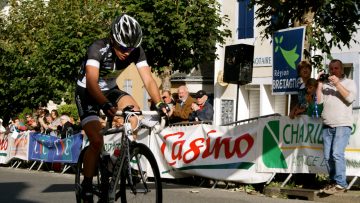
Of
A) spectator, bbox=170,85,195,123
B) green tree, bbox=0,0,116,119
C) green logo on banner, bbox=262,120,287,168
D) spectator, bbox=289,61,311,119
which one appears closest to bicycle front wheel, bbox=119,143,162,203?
spectator, bbox=289,61,311,119

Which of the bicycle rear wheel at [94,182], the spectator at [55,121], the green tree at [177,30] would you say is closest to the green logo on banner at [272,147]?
the bicycle rear wheel at [94,182]

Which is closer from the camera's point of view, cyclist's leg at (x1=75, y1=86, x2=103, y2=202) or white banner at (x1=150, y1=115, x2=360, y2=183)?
cyclist's leg at (x1=75, y1=86, x2=103, y2=202)

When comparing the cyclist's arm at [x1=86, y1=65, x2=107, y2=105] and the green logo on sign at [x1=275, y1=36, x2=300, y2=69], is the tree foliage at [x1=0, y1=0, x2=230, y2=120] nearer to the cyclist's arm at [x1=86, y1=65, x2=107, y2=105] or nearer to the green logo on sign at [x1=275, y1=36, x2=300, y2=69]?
the green logo on sign at [x1=275, y1=36, x2=300, y2=69]

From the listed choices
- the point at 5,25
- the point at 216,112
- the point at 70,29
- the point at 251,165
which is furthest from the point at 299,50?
the point at 5,25

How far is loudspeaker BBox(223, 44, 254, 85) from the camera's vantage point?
21.2 metres

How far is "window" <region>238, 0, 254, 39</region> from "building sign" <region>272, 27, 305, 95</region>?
16951 millimetres

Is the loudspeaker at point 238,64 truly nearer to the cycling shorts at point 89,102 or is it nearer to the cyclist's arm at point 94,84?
the cycling shorts at point 89,102

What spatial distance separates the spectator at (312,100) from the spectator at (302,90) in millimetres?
84

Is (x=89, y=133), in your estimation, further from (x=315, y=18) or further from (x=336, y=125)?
(x=315, y=18)

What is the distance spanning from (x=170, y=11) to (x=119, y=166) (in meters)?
18.2

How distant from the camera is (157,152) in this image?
48.9ft

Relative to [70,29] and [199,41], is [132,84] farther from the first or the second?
[199,41]

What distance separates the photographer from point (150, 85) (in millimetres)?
7645

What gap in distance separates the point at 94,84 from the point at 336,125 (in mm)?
4488
